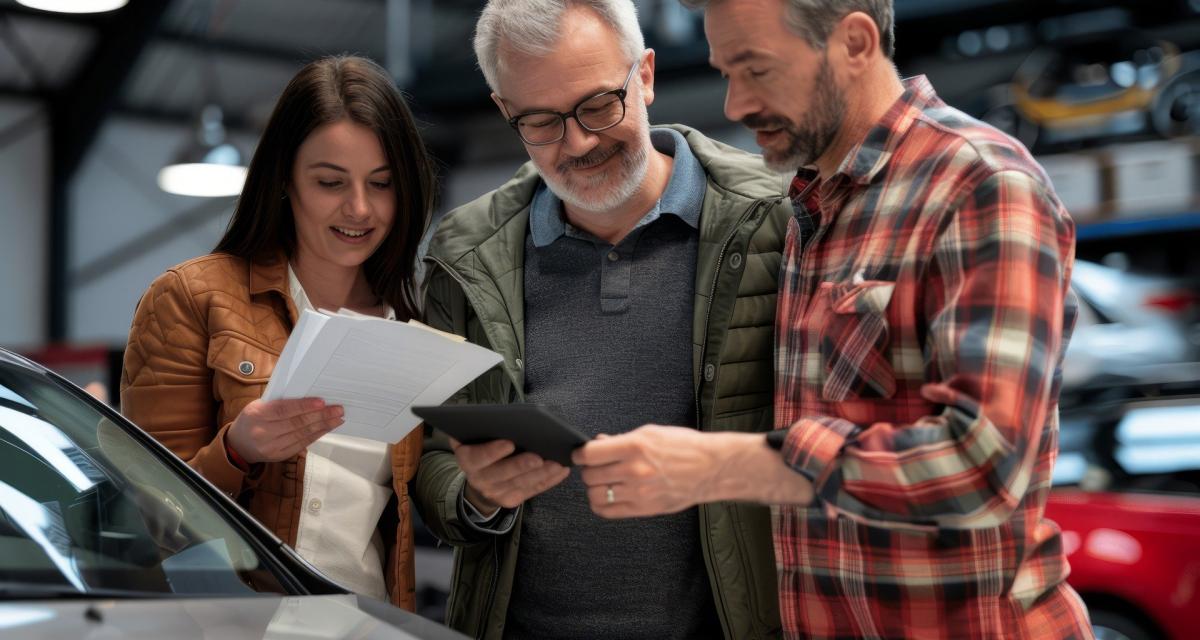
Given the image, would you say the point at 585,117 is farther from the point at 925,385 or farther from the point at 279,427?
the point at 925,385

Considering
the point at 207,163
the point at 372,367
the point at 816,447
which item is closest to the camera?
the point at 816,447

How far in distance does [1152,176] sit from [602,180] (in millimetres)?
3448

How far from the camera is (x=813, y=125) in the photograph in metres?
1.49

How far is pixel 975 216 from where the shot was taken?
1.29 metres

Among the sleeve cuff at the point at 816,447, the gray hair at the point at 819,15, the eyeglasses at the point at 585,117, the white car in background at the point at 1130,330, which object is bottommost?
the white car in background at the point at 1130,330

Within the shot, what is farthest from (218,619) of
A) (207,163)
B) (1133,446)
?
(207,163)

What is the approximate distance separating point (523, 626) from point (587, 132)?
2.56ft

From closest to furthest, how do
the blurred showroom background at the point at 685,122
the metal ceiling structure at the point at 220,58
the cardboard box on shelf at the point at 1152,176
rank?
the blurred showroom background at the point at 685,122, the cardboard box on shelf at the point at 1152,176, the metal ceiling structure at the point at 220,58

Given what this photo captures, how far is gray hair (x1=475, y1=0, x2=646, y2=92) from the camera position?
1.87 m

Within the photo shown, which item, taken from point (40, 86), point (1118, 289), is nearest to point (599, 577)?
point (1118, 289)

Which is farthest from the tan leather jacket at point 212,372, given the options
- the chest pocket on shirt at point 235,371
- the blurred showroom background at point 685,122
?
the blurred showroom background at point 685,122

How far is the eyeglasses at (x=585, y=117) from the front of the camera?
187cm

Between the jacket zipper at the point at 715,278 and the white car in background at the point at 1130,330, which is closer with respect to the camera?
the jacket zipper at the point at 715,278

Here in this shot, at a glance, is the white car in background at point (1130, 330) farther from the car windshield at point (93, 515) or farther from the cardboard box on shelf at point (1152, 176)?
the car windshield at point (93, 515)
